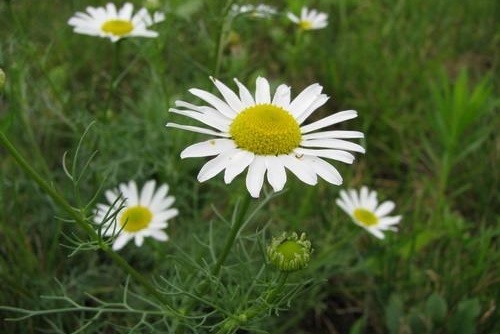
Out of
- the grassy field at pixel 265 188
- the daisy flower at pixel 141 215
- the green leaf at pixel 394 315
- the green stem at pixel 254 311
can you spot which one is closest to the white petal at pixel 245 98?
the grassy field at pixel 265 188

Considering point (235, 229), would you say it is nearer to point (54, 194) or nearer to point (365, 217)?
point (54, 194)

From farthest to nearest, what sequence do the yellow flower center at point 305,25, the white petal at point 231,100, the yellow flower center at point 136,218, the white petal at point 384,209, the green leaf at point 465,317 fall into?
the yellow flower center at point 305,25, the white petal at point 384,209, the yellow flower center at point 136,218, the green leaf at point 465,317, the white petal at point 231,100

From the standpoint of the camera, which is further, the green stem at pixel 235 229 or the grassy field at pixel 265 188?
the grassy field at pixel 265 188

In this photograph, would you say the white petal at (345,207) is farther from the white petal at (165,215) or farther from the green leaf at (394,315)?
the white petal at (165,215)

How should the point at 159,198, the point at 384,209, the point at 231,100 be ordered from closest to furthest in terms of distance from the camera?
the point at 231,100, the point at 159,198, the point at 384,209

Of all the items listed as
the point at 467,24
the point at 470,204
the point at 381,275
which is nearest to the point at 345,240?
the point at 381,275

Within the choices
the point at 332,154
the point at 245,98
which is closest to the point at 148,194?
the point at 245,98
